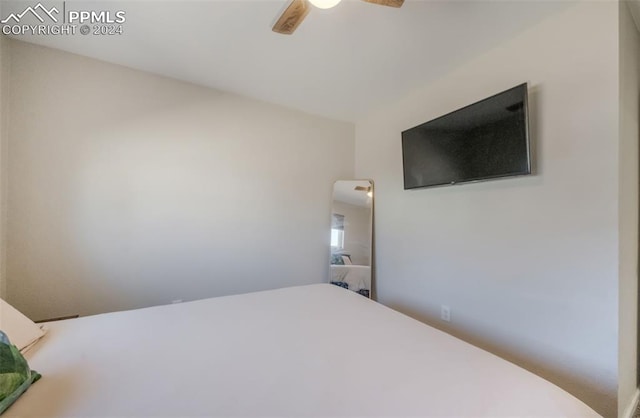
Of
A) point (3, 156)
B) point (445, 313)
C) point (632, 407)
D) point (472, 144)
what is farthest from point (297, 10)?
point (632, 407)

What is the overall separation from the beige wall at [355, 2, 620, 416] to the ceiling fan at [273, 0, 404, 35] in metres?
1.07

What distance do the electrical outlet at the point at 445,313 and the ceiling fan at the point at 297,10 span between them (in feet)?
6.70

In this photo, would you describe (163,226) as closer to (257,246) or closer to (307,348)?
(257,246)

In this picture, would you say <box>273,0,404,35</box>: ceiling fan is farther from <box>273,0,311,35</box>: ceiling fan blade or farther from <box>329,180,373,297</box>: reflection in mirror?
<box>329,180,373,297</box>: reflection in mirror

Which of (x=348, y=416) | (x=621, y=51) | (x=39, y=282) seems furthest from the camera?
(x=39, y=282)

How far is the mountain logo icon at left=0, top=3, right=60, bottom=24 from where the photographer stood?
152 centimetres

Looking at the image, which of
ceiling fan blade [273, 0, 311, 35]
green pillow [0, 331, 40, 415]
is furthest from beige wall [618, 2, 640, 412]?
green pillow [0, 331, 40, 415]

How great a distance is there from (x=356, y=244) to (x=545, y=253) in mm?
1654

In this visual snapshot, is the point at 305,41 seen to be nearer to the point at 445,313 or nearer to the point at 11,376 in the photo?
the point at 11,376

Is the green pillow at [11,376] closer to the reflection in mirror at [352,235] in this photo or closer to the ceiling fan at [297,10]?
the ceiling fan at [297,10]

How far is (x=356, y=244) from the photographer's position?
2.87m

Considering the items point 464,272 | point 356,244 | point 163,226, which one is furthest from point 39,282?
point 464,272

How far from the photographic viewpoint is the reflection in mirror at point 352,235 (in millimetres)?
2818

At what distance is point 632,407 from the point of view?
1.48 metres
